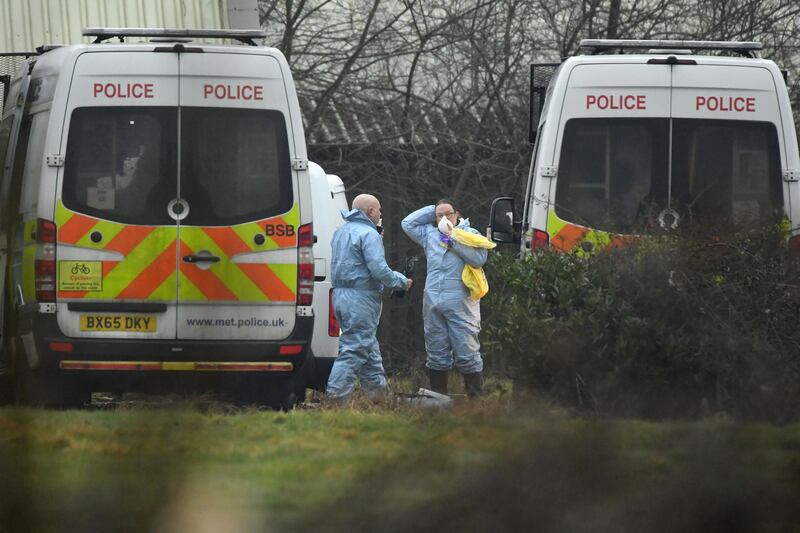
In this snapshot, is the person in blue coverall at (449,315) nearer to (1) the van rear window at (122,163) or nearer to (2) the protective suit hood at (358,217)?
(2) the protective suit hood at (358,217)

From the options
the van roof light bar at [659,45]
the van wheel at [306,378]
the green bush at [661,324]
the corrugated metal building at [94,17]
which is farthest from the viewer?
the corrugated metal building at [94,17]

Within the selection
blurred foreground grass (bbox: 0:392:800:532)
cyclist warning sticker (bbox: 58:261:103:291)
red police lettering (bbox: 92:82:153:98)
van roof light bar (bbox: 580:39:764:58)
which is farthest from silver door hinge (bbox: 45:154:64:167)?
blurred foreground grass (bbox: 0:392:800:532)

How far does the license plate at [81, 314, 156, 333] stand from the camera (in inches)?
323

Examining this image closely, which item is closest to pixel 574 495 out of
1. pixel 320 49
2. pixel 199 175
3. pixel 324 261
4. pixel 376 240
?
pixel 199 175

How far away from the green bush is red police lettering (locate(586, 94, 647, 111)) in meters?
1.59

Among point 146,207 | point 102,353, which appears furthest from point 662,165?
point 102,353

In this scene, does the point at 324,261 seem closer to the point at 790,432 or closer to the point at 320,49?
the point at 790,432

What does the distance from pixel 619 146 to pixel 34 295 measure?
3.61 meters

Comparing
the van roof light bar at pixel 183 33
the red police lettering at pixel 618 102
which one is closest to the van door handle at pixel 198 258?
the van roof light bar at pixel 183 33

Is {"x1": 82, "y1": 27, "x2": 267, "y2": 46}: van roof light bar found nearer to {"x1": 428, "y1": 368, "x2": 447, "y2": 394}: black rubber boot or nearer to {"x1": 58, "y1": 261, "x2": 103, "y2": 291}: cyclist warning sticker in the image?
{"x1": 58, "y1": 261, "x2": 103, "y2": 291}: cyclist warning sticker

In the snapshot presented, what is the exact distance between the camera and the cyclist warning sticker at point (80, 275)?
8148mm

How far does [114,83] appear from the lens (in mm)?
8070

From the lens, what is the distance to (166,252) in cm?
827

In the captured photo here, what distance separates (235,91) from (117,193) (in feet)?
2.93
